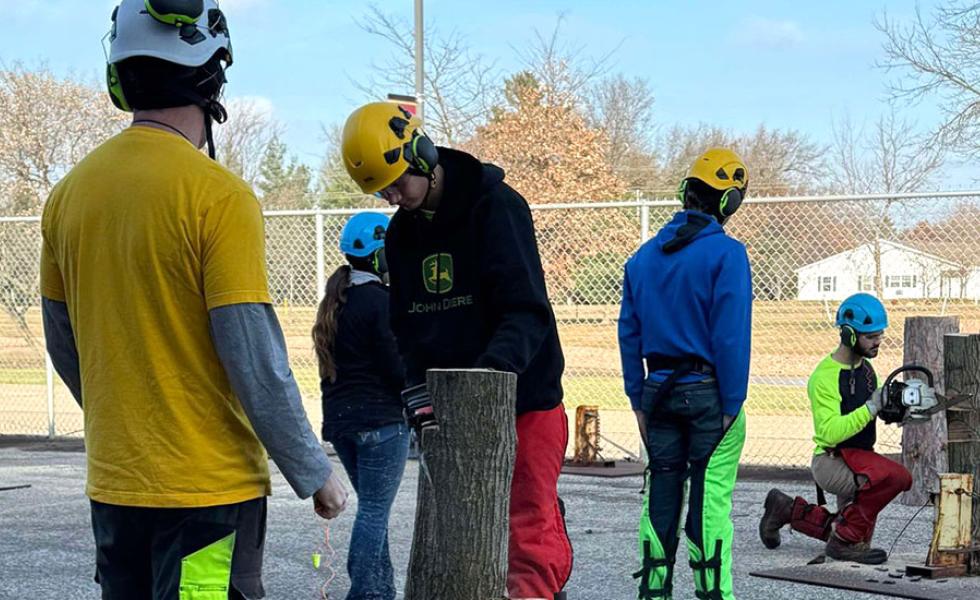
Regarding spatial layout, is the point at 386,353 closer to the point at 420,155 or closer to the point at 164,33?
the point at 420,155

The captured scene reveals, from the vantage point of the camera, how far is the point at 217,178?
3.21 metres

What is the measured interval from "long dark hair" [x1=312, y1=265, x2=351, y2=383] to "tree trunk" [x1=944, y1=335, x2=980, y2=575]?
3.33m

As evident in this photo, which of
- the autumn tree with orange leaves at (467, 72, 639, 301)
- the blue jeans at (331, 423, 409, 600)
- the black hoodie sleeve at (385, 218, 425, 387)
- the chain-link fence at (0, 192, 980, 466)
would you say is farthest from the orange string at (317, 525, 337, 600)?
the autumn tree with orange leaves at (467, 72, 639, 301)

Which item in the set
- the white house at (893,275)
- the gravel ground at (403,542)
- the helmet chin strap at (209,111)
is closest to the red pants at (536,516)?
the helmet chin strap at (209,111)

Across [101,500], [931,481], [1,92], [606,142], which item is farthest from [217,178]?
[606,142]

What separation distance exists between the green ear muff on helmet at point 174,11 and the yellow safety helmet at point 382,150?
48.2 inches

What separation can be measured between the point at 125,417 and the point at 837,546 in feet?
18.1

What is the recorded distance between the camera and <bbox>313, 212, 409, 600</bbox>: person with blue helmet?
21.0 feet

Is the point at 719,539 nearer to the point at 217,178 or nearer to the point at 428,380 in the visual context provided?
the point at 428,380

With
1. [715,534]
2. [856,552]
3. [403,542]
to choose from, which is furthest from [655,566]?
[403,542]

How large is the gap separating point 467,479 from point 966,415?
446 cm

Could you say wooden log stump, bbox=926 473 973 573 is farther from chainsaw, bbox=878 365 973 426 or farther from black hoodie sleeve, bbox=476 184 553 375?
black hoodie sleeve, bbox=476 184 553 375

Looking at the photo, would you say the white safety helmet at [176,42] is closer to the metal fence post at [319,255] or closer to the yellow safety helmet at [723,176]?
the yellow safety helmet at [723,176]

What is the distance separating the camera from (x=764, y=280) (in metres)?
12.5
